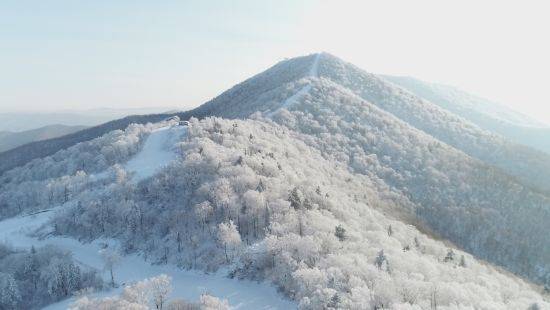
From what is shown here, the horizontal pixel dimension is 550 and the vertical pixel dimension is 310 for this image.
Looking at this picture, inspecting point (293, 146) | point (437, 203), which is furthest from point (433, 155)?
point (293, 146)

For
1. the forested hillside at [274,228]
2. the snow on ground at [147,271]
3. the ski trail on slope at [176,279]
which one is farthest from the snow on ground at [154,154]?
the ski trail on slope at [176,279]

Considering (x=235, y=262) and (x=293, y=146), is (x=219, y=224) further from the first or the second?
(x=293, y=146)

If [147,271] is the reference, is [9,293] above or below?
below

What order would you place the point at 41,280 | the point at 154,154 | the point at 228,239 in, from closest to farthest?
the point at 228,239
the point at 41,280
the point at 154,154

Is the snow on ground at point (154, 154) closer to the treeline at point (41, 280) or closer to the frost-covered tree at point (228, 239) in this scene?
the treeline at point (41, 280)

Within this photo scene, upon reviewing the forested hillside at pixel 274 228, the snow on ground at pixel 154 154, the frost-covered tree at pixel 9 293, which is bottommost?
the frost-covered tree at pixel 9 293

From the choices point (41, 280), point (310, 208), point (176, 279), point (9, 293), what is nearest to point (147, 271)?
point (176, 279)

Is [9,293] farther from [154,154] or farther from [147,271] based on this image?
[154,154]
